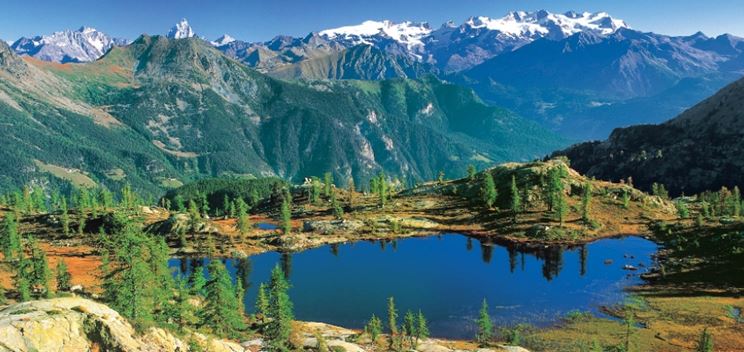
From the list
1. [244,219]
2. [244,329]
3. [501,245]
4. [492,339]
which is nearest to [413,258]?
[501,245]

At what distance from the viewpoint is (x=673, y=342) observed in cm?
8106

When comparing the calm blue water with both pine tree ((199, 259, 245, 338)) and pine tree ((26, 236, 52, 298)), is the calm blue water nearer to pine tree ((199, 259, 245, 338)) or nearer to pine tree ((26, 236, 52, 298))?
pine tree ((199, 259, 245, 338))

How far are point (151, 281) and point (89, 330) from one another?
23.7m

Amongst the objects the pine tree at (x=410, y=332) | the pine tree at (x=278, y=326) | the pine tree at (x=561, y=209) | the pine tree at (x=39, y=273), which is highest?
the pine tree at (x=561, y=209)

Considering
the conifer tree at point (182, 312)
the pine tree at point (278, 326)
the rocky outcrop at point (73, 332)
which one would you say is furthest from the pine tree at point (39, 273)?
the rocky outcrop at point (73, 332)

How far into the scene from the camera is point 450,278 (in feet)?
437

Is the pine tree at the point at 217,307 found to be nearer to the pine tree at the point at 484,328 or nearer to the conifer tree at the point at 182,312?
the conifer tree at the point at 182,312

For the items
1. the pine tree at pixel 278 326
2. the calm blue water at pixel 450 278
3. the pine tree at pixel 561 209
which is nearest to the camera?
the pine tree at pixel 278 326

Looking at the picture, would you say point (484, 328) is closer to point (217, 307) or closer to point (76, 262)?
point (217, 307)

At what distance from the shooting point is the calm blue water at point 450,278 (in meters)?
105

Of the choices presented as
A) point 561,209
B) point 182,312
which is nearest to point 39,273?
point 182,312

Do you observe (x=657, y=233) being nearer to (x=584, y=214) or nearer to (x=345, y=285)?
(x=584, y=214)

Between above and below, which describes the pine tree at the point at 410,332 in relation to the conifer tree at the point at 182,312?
below

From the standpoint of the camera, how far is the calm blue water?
105 m
